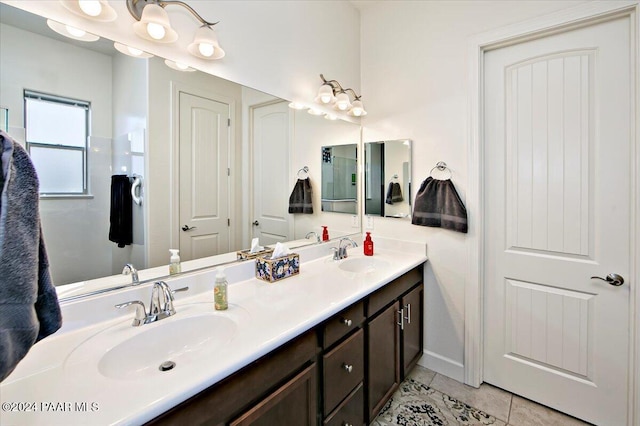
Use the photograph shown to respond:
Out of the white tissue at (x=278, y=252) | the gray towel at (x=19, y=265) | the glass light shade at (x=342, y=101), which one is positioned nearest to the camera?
the gray towel at (x=19, y=265)

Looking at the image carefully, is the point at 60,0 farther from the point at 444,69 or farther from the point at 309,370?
the point at 444,69

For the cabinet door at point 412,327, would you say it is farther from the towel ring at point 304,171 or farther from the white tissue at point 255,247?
the towel ring at point 304,171

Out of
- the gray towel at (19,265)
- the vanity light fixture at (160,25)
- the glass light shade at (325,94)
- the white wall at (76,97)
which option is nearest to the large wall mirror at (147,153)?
the white wall at (76,97)

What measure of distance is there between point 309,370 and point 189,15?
162 centimetres

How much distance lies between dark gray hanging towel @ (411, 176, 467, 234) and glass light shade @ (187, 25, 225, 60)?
5.13 feet

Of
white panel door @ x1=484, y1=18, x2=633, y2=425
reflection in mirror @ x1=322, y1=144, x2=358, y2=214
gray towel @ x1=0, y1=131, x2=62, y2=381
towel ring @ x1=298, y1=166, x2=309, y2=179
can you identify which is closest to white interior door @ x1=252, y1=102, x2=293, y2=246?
towel ring @ x1=298, y1=166, x2=309, y2=179

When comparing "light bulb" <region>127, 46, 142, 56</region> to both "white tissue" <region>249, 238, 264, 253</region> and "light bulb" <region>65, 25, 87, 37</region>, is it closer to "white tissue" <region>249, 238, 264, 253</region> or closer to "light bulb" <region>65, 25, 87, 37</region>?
"light bulb" <region>65, 25, 87, 37</region>

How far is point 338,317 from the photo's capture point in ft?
4.22

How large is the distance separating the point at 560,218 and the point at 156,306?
2166mm

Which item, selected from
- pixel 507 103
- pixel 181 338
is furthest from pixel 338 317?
pixel 507 103

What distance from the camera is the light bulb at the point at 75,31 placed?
40.2 inches

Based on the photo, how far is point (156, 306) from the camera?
110 centimetres

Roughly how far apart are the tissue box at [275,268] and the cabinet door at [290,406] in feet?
1.76

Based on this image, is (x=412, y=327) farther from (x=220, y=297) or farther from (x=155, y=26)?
(x=155, y=26)
